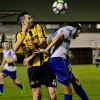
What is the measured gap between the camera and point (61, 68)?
4.79m

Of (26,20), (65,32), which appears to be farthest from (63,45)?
(26,20)

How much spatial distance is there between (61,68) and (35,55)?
1.83ft

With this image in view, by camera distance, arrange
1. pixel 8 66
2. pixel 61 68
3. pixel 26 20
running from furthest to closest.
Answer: pixel 8 66 < pixel 61 68 < pixel 26 20

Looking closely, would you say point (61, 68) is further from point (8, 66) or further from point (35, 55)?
point (8, 66)

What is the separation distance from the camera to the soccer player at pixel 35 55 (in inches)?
175

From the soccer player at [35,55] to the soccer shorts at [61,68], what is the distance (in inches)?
6.9

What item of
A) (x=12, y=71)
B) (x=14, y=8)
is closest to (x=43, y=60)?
(x=12, y=71)

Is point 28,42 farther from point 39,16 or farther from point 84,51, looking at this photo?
point 84,51

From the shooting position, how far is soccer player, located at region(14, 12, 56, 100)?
4.46 meters

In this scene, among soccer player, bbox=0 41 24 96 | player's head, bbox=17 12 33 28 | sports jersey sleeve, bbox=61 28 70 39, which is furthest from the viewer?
soccer player, bbox=0 41 24 96

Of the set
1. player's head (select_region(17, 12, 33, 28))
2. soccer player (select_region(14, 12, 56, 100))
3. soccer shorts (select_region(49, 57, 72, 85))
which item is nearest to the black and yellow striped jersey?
soccer player (select_region(14, 12, 56, 100))

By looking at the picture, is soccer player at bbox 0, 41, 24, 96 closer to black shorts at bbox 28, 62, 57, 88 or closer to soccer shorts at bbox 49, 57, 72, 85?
soccer shorts at bbox 49, 57, 72, 85

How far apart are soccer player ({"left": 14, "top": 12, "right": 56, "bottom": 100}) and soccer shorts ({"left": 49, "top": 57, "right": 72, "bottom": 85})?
0.17 m

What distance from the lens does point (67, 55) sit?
5258 millimetres
